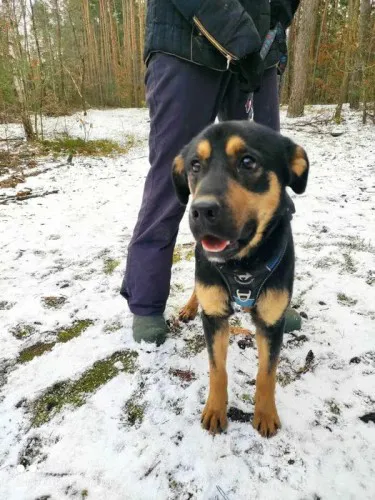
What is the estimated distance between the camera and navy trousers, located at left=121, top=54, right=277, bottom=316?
2.29 meters

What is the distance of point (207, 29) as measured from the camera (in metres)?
2.05

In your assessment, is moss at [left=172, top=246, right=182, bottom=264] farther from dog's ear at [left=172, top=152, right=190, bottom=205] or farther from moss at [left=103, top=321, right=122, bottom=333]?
dog's ear at [left=172, top=152, right=190, bottom=205]

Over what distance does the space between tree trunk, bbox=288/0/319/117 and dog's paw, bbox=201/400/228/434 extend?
1344cm

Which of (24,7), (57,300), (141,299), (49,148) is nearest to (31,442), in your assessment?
(141,299)

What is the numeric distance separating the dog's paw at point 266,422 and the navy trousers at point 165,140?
3.66 ft

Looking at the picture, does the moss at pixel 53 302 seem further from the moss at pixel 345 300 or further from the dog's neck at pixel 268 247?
the moss at pixel 345 300

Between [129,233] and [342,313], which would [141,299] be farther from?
[129,233]

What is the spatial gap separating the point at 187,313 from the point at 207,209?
1.59 m

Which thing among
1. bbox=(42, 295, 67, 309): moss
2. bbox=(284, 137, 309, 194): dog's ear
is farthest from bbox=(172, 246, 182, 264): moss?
bbox=(284, 137, 309, 194): dog's ear

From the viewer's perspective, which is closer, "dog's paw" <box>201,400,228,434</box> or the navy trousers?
"dog's paw" <box>201,400,228,434</box>

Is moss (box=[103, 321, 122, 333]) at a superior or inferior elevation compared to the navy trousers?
inferior

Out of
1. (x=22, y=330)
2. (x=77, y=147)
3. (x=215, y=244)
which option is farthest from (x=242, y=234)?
(x=77, y=147)

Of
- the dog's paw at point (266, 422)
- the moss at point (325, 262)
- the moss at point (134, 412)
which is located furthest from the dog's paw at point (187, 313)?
the moss at point (325, 262)

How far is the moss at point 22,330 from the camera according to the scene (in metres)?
2.75
